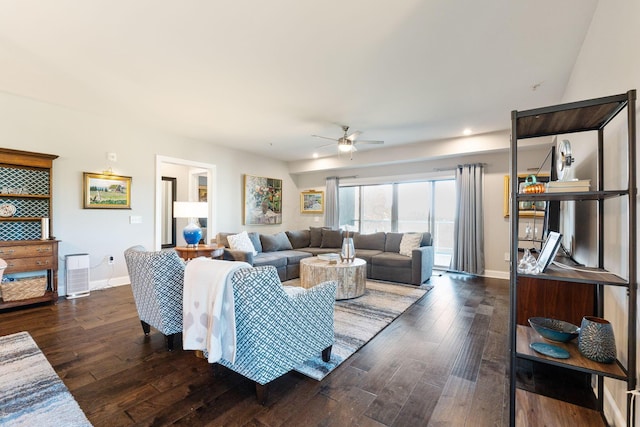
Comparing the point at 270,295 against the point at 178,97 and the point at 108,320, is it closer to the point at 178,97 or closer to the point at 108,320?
the point at 108,320

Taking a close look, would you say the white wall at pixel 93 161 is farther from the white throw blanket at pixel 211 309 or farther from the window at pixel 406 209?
the window at pixel 406 209

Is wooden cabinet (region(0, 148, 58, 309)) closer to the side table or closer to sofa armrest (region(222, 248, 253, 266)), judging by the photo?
the side table

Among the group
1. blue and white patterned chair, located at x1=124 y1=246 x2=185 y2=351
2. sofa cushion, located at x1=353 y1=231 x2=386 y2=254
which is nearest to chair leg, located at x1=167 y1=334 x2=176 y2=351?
blue and white patterned chair, located at x1=124 y1=246 x2=185 y2=351

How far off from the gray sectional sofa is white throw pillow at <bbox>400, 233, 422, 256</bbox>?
0.10m

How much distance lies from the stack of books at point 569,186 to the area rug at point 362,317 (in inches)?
72.9

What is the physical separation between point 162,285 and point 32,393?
95 cm

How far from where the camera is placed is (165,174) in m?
7.10

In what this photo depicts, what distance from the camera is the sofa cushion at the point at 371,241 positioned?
572cm

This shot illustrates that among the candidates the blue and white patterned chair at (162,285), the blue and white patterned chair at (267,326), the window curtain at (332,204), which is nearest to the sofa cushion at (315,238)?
the window curtain at (332,204)

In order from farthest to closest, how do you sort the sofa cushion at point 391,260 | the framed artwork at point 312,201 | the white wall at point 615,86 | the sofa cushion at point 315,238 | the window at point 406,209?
the framed artwork at point 312,201, the sofa cushion at point 315,238, the window at point 406,209, the sofa cushion at point 391,260, the white wall at point 615,86

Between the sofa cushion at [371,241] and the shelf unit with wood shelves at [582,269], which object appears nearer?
the shelf unit with wood shelves at [582,269]

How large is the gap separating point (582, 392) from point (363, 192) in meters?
5.55

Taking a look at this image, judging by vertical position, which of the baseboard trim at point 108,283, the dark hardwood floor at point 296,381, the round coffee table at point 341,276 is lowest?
the dark hardwood floor at point 296,381

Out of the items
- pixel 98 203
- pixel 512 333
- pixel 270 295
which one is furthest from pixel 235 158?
pixel 512 333
